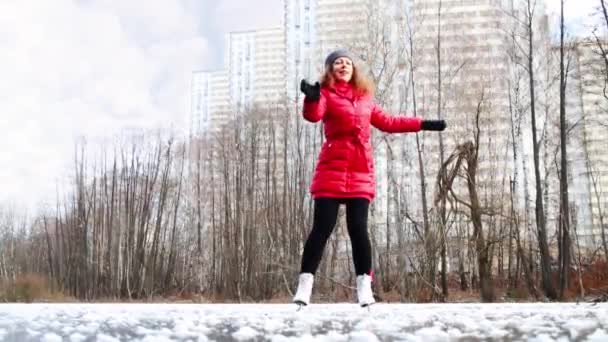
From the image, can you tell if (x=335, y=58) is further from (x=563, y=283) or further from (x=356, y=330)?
(x=563, y=283)

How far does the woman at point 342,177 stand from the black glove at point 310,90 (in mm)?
93

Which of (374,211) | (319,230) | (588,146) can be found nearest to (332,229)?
(319,230)

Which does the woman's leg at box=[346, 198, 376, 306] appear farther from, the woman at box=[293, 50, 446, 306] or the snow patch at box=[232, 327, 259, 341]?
the snow patch at box=[232, 327, 259, 341]

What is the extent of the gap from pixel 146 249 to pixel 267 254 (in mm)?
3422

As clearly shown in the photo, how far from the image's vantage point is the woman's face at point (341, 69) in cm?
237

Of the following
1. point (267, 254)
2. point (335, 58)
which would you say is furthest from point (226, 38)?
point (335, 58)

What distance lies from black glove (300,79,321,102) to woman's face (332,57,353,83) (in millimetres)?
295

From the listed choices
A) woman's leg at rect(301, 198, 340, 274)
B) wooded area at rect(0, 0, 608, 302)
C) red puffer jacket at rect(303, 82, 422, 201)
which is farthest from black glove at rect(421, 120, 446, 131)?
wooded area at rect(0, 0, 608, 302)

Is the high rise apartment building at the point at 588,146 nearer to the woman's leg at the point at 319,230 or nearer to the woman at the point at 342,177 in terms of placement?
the woman at the point at 342,177

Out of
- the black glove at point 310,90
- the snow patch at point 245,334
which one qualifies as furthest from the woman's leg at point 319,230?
the snow patch at point 245,334

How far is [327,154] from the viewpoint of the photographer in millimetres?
2289

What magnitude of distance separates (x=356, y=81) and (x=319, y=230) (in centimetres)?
72

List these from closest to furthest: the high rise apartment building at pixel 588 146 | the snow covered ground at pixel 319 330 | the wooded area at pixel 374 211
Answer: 1. the snow covered ground at pixel 319 330
2. the wooded area at pixel 374 211
3. the high rise apartment building at pixel 588 146

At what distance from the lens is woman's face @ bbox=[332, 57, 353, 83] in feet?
7.78
